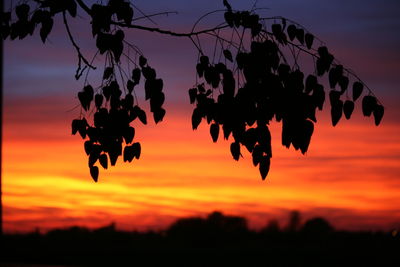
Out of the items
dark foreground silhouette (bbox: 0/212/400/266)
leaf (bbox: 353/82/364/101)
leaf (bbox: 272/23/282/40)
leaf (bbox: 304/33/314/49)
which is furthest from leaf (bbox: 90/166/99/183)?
dark foreground silhouette (bbox: 0/212/400/266)

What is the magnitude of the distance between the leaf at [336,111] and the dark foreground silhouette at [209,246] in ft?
22.2

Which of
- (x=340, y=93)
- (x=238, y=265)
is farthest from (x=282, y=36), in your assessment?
(x=238, y=265)

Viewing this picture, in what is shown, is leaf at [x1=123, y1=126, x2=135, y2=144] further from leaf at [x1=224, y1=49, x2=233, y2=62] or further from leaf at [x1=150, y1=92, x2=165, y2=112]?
leaf at [x1=224, y1=49, x2=233, y2=62]

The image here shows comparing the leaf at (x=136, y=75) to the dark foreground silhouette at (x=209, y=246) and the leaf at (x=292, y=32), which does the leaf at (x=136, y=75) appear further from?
the dark foreground silhouette at (x=209, y=246)

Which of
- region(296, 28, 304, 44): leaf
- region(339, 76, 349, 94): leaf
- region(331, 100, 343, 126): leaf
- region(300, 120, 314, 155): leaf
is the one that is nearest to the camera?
region(300, 120, 314, 155): leaf

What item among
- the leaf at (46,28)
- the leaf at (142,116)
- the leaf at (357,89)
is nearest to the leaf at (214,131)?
the leaf at (142,116)

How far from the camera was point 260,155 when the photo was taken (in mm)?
3271

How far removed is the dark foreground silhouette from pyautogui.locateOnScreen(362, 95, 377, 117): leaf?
6764mm

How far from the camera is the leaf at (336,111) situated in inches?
126

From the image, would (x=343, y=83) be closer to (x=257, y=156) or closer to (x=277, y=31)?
(x=277, y=31)

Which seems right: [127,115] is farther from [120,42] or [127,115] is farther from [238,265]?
[238,265]

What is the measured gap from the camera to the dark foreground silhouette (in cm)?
1008

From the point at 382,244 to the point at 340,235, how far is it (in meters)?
0.89

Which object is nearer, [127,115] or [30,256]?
[127,115]
